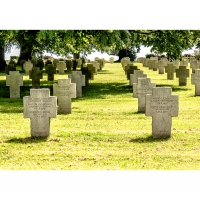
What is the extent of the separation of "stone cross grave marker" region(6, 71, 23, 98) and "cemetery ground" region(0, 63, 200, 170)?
8.11 ft

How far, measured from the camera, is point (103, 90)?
75.4 feet

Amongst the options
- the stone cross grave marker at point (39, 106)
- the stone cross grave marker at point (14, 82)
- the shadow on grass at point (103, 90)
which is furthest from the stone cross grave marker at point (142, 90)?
the stone cross grave marker at point (14, 82)

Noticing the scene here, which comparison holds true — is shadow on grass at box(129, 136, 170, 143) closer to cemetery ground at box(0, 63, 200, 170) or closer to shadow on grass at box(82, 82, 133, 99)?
cemetery ground at box(0, 63, 200, 170)

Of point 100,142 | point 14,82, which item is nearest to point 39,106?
point 100,142

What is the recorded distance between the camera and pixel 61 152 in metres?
10.2

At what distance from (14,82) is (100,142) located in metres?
8.82

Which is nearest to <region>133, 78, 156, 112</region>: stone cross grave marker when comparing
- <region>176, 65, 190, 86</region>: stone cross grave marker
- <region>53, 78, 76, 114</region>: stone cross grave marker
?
<region>53, 78, 76, 114</region>: stone cross grave marker

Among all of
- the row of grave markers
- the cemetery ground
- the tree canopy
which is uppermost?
the tree canopy

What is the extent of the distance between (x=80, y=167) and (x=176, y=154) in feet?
6.85

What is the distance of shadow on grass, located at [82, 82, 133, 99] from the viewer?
68.2ft

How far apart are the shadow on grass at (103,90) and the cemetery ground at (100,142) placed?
3.88 metres
